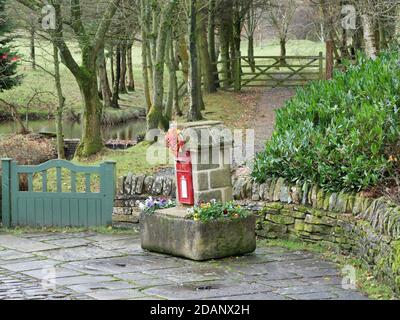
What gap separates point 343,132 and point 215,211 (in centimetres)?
217

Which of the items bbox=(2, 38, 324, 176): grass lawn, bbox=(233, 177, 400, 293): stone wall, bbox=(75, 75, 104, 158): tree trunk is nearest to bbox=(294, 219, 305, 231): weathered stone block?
bbox=(233, 177, 400, 293): stone wall

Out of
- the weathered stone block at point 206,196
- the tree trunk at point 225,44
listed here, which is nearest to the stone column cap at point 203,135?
the weathered stone block at point 206,196

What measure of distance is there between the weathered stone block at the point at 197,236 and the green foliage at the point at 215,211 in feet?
0.22

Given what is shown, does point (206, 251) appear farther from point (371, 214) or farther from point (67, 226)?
point (67, 226)

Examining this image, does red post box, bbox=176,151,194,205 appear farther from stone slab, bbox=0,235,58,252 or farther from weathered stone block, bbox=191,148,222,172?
stone slab, bbox=0,235,58,252

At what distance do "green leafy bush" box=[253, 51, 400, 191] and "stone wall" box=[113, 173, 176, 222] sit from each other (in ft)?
7.74

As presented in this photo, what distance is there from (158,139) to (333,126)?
885 centimetres

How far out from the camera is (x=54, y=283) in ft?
29.8

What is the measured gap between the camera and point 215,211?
1061 cm

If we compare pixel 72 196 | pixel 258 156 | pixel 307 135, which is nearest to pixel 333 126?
pixel 307 135

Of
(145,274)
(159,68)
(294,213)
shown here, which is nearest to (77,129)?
(159,68)

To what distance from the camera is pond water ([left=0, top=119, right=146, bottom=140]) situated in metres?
30.8

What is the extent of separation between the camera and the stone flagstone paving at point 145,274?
28.1ft

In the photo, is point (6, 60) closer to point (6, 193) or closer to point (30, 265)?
point (6, 193)
